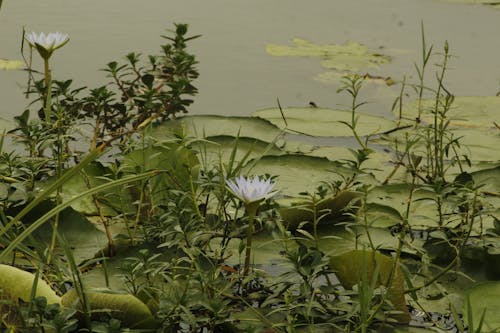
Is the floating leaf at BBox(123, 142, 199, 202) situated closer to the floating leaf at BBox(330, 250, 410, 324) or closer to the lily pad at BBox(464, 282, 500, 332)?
the floating leaf at BBox(330, 250, 410, 324)

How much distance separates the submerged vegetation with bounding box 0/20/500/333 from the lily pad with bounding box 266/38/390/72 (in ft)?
2.17

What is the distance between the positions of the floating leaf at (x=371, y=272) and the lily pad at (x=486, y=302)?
4.1 inches

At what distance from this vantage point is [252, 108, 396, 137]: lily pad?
240 centimetres

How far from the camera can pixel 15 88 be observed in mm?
2596

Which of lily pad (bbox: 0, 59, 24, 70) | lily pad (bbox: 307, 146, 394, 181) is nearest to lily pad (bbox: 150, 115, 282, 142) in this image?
lily pad (bbox: 307, 146, 394, 181)

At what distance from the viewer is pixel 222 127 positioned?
233cm

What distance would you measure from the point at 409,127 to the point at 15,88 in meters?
1.11

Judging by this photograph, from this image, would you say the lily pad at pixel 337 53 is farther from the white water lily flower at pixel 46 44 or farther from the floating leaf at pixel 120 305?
the floating leaf at pixel 120 305

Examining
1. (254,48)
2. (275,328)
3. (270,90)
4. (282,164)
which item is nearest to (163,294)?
(275,328)

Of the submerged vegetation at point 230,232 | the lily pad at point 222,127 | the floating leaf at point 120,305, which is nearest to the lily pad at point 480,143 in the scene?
the submerged vegetation at point 230,232

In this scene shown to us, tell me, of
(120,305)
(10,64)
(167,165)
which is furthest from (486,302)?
(10,64)

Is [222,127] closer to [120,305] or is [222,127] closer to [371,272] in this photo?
[371,272]

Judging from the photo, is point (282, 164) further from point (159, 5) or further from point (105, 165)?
point (159, 5)

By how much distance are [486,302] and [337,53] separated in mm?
1786
